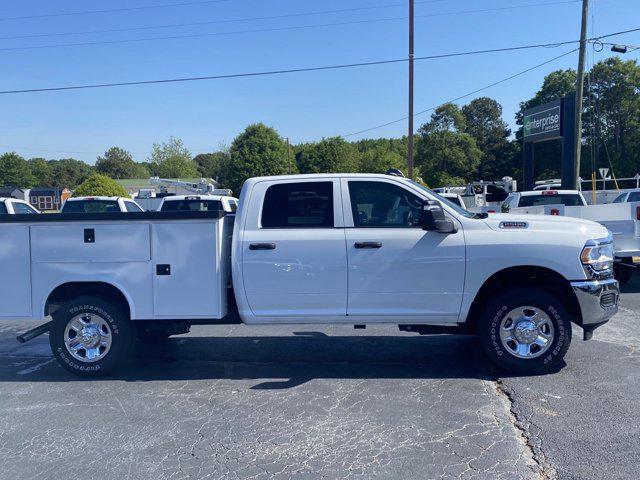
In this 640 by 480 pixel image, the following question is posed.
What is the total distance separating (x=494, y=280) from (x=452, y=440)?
2.09m

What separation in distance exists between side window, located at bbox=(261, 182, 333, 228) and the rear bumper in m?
2.54

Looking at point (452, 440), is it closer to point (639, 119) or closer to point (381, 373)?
point (381, 373)

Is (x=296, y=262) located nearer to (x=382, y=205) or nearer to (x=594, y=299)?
(x=382, y=205)

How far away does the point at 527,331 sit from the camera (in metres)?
5.96

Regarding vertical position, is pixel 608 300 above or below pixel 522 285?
below

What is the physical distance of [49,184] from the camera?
10938 cm

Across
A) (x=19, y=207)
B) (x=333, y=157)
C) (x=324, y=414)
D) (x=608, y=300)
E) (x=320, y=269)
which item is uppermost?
→ (x=333, y=157)

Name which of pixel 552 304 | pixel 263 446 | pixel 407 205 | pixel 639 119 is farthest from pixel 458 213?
pixel 639 119

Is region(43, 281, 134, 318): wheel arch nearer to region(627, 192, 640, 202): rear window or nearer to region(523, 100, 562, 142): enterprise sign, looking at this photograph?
region(627, 192, 640, 202): rear window

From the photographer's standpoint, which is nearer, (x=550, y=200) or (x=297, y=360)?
(x=297, y=360)

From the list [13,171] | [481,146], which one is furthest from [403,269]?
[13,171]

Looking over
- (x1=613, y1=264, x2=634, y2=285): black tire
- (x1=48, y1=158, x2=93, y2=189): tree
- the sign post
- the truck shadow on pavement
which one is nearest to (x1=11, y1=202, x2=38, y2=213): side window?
the truck shadow on pavement

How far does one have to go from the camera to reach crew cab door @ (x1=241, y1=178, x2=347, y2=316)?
19.7ft

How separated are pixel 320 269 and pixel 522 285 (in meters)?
2.06
